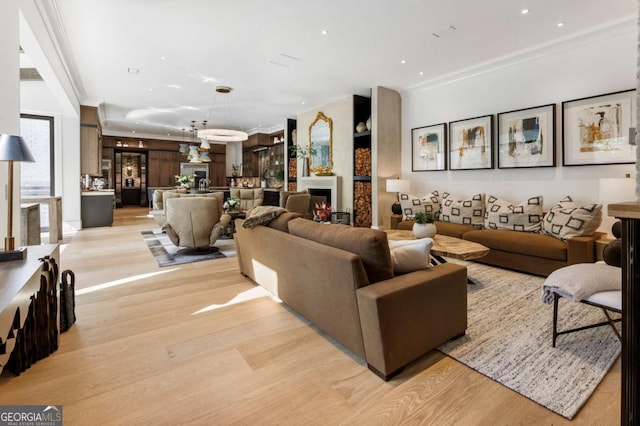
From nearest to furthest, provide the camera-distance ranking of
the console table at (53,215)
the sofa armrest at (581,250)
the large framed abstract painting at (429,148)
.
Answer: the sofa armrest at (581,250) < the console table at (53,215) < the large framed abstract painting at (429,148)

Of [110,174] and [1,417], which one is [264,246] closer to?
[1,417]

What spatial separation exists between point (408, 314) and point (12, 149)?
2601 mm

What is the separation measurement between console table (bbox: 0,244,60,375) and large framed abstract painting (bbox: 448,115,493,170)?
18.1 ft

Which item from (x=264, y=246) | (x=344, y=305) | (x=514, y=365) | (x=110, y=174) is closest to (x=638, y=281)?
(x=514, y=365)

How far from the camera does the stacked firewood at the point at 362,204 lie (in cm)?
661

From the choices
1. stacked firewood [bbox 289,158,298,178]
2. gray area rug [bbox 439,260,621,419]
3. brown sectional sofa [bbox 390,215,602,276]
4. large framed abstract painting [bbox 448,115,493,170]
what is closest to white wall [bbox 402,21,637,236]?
large framed abstract painting [bbox 448,115,493,170]

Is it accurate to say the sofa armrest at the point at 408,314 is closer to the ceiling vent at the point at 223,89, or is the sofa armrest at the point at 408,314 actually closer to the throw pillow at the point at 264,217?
the throw pillow at the point at 264,217

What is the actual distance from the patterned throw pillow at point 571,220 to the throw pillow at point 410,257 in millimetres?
2527

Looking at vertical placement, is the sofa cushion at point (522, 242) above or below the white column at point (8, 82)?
below

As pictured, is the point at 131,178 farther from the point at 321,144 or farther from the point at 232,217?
the point at 321,144

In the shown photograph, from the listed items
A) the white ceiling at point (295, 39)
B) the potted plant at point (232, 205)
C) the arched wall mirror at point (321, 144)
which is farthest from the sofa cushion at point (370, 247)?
the arched wall mirror at point (321, 144)

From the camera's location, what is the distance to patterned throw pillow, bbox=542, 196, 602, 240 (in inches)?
138

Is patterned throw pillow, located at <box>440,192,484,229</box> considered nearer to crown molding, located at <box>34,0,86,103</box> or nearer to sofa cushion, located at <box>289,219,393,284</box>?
sofa cushion, located at <box>289,219,393,284</box>

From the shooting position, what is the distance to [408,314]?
183cm
